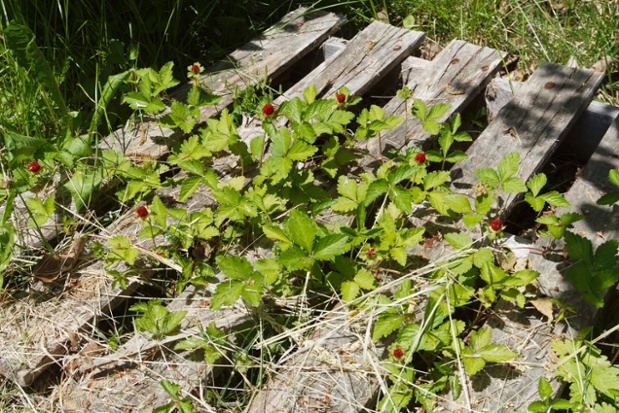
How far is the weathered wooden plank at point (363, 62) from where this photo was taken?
3.63 metres

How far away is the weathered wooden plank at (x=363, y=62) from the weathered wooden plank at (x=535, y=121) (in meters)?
0.61

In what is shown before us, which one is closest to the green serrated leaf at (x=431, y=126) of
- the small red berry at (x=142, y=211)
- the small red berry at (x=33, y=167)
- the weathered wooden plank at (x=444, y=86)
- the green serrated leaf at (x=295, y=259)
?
the weathered wooden plank at (x=444, y=86)

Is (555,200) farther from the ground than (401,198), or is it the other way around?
(401,198)

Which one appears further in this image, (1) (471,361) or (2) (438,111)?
(2) (438,111)

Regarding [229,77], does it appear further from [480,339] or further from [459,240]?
[480,339]

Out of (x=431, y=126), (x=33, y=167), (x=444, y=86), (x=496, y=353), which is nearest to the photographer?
(x=496, y=353)

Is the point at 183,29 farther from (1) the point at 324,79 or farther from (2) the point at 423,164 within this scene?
(2) the point at 423,164

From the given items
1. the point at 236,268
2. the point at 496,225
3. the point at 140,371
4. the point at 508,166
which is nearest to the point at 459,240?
the point at 496,225

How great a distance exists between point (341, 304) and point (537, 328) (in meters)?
0.70

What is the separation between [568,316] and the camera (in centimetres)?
271

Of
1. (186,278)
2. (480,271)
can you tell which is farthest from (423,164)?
(186,278)

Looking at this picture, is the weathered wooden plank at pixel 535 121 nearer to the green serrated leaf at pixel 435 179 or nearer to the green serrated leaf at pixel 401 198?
the green serrated leaf at pixel 435 179

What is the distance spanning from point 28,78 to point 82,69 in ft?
1.26

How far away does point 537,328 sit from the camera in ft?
8.91
